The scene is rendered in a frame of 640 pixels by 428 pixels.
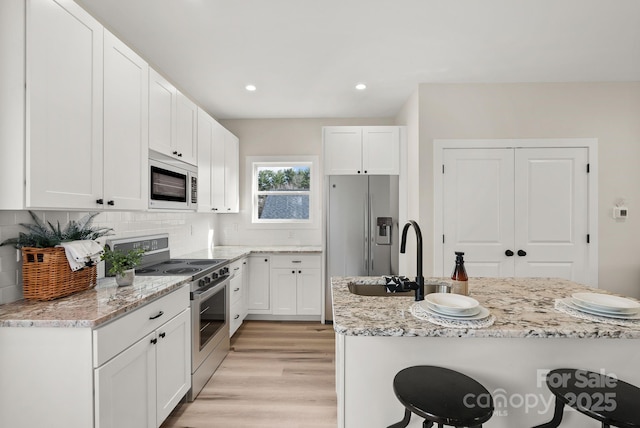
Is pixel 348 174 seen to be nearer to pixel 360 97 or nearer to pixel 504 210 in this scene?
pixel 360 97

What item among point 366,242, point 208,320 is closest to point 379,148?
point 366,242

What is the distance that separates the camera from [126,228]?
7.90 ft

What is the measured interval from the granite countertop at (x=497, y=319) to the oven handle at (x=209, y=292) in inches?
44.7

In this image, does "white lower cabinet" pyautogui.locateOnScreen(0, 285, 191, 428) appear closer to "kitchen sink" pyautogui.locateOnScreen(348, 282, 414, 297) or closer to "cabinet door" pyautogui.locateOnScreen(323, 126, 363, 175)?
"kitchen sink" pyautogui.locateOnScreen(348, 282, 414, 297)

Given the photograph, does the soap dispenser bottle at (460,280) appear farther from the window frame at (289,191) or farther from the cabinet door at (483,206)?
the window frame at (289,191)

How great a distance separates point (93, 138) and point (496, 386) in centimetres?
222

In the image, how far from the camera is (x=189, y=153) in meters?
2.85

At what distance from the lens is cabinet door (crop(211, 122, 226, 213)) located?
135 inches

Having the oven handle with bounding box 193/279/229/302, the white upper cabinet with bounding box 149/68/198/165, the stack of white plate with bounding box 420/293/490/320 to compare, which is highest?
the white upper cabinet with bounding box 149/68/198/165

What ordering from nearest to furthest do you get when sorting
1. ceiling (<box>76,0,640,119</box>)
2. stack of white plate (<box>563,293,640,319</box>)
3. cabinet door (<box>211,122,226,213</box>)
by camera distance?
stack of white plate (<box>563,293,640,319</box>)
ceiling (<box>76,0,640,119</box>)
cabinet door (<box>211,122,226,213</box>)

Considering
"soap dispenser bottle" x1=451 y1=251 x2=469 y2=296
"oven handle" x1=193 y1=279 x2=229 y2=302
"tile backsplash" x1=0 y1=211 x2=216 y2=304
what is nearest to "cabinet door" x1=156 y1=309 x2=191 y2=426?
"oven handle" x1=193 y1=279 x2=229 y2=302

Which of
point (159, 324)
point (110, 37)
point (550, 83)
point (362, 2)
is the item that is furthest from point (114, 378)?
point (550, 83)

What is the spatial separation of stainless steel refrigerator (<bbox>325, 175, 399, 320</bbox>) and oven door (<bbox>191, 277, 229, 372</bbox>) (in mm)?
1334

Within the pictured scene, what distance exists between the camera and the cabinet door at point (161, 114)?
220 cm
